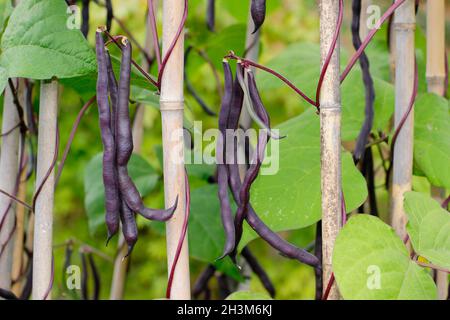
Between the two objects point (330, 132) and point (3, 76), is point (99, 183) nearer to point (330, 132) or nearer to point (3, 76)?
point (3, 76)

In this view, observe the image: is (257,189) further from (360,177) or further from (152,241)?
(152,241)

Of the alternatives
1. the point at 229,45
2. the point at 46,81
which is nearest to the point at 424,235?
the point at 46,81

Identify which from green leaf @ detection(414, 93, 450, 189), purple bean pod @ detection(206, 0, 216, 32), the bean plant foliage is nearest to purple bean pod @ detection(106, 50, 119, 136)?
the bean plant foliage

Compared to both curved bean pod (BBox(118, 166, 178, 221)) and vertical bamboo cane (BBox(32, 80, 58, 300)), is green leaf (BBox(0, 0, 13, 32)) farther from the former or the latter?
curved bean pod (BBox(118, 166, 178, 221))

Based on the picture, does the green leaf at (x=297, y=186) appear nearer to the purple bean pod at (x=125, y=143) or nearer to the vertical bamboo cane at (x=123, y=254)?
the purple bean pod at (x=125, y=143)

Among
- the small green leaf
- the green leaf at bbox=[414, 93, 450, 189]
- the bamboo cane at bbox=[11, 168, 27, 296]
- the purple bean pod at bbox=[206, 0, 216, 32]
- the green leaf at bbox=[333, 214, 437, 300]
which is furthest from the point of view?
the purple bean pod at bbox=[206, 0, 216, 32]

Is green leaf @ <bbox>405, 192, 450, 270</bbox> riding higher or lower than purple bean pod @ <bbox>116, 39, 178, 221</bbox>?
lower
